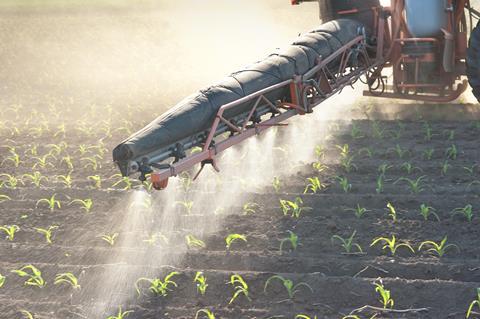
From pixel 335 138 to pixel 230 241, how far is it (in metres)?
4.13

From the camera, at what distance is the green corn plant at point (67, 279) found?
222 inches

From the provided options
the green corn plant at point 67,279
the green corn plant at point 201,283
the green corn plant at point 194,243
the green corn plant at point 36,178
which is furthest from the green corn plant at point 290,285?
the green corn plant at point 36,178

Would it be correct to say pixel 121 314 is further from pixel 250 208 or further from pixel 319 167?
pixel 319 167

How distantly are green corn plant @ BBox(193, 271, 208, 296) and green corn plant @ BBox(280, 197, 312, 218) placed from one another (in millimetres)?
1650

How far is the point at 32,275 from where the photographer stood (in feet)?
19.3

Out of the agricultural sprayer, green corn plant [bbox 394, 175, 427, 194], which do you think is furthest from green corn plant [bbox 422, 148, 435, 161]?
the agricultural sprayer

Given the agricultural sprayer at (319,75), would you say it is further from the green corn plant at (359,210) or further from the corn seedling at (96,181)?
the green corn plant at (359,210)

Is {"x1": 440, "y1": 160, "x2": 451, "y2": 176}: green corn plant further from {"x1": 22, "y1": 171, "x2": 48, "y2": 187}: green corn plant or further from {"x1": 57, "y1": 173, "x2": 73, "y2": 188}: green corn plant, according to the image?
{"x1": 22, "y1": 171, "x2": 48, "y2": 187}: green corn plant

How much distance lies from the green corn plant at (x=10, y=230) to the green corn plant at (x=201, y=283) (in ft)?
8.43

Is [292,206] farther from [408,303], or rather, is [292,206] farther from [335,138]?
[335,138]

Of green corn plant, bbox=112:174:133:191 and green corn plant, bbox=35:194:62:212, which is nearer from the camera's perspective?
green corn plant, bbox=35:194:62:212

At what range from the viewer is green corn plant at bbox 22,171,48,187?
8.54m

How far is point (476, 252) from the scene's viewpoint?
567cm

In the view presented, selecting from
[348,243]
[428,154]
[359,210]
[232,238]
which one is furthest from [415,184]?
[232,238]
